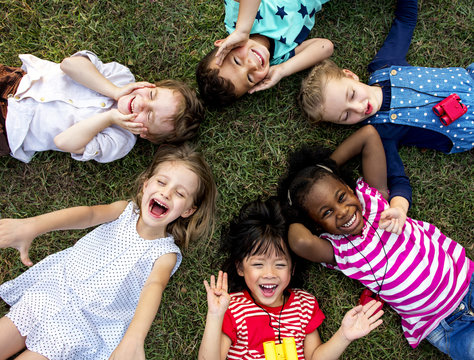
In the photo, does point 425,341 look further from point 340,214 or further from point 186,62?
point 186,62

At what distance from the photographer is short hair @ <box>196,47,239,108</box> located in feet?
8.23

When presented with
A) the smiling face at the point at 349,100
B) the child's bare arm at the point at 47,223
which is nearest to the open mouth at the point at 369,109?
the smiling face at the point at 349,100

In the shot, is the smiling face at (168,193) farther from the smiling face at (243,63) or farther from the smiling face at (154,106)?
the smiling face at (243,63)

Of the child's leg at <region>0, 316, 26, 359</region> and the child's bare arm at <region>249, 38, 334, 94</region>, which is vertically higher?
the child's bare arm at <region>249, 38, 334, 94</region>

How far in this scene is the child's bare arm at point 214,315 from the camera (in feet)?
7.32

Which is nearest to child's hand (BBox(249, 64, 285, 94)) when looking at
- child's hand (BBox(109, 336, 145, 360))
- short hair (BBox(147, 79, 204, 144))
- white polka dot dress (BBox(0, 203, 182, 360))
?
short hair (BBox(147, 79, 204, 144))

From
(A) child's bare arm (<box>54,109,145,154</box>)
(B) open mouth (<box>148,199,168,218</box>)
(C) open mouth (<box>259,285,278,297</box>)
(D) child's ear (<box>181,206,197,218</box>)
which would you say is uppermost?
(A) child's bare arm (<box>54,109,145,154</box>)

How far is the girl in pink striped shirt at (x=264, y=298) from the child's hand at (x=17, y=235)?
108 cm

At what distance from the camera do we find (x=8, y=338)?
2.40 metres

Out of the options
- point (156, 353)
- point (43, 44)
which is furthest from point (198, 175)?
point (43, 44)

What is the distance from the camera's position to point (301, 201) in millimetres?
2424

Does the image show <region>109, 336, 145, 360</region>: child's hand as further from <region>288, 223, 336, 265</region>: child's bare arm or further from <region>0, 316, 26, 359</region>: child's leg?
<region>288, 223, 336, 265</region>: child's bare arm

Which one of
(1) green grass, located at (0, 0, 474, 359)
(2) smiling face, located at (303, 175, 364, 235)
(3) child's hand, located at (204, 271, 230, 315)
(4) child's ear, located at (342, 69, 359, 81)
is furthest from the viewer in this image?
(1) green grass, located at (0, 0, 474, 359)

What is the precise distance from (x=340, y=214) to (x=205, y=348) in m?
1.15
